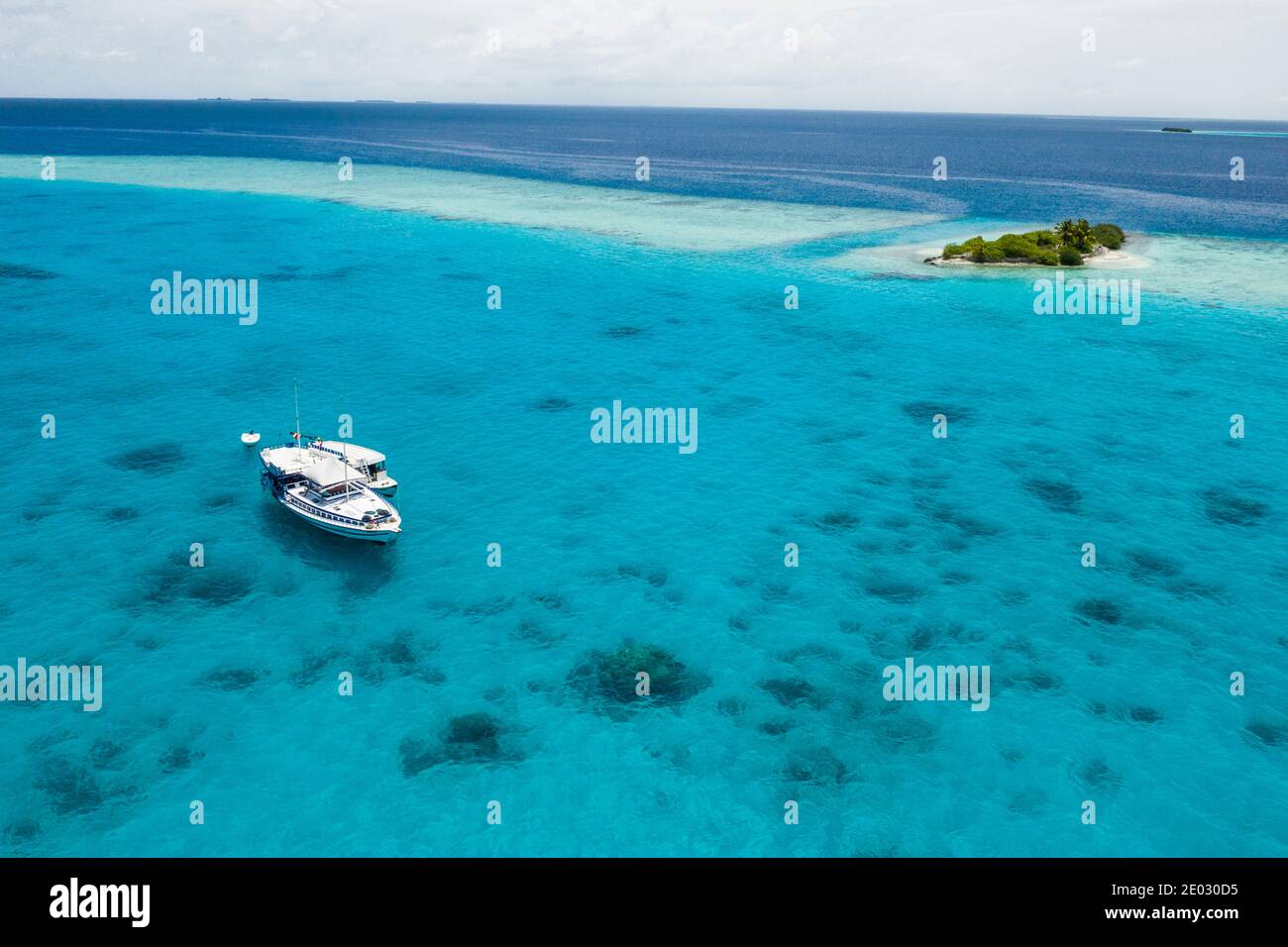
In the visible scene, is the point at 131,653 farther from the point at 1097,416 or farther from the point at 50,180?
the point at 50,180

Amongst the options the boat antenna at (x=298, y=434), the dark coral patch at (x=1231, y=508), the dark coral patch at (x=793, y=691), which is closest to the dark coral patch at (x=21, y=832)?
the boat antenna at (x=298, y=434)

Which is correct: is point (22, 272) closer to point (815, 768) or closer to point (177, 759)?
point (177, 759)

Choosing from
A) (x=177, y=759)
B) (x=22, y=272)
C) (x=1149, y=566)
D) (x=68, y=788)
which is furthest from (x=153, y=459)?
(x=22, y=272)

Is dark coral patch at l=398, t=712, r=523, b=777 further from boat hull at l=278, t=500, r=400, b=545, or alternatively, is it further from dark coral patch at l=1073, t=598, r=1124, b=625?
dark coral patch at l=1073, t=598, r=1124, b=625

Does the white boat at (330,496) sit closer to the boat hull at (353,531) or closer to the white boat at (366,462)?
the boat hull at (353,531)

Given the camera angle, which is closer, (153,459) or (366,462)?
(366,462)

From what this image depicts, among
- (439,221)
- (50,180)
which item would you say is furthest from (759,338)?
(50,180)
